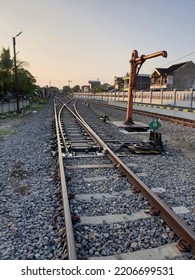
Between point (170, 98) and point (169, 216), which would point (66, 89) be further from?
point (169, 216)

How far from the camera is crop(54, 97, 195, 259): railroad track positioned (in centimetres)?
300

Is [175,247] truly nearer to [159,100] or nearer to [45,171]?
[45,171]

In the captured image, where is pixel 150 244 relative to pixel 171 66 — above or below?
below

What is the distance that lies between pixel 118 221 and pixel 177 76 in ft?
224

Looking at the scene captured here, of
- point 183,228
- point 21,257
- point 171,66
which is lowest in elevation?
point 21,257

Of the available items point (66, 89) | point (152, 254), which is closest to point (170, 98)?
point (152, 254)

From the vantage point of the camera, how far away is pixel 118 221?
3684mm

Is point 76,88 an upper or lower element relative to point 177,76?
upper

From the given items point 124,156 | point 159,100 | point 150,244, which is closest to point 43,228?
point 150,244

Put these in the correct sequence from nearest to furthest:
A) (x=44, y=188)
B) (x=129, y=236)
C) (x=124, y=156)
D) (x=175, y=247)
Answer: (x=175, y=247) → (x=129, y=236) → (x=44, y=188) → (x=124, y=156)

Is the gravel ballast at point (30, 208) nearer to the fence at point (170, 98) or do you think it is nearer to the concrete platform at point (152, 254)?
the concrete platform at point (152, 254)

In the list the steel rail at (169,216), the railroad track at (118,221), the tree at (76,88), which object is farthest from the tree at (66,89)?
the steel rail at (169,216)

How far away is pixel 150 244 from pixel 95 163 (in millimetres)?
3482
